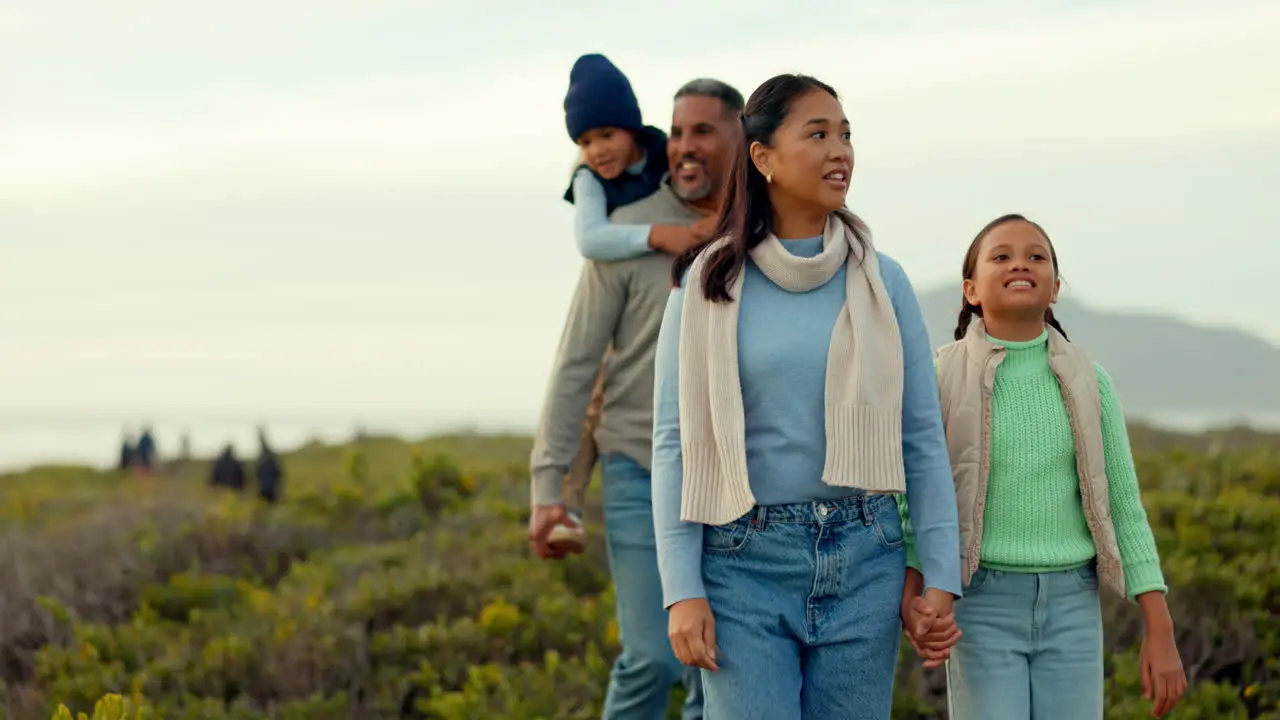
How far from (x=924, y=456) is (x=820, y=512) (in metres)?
0.33

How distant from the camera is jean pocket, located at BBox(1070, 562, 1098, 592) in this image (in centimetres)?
384

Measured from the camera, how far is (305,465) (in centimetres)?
2167

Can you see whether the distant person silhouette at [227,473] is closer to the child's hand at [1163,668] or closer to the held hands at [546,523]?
the held hands at [546,523]

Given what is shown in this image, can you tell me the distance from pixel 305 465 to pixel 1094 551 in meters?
18.9

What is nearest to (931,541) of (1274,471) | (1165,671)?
(1165,671)

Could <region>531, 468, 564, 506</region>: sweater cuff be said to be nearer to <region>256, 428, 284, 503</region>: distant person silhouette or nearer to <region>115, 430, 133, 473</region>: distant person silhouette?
<region>256, 428, 284, 503</region>: distant person silhouette

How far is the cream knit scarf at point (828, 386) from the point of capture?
11.2 ft

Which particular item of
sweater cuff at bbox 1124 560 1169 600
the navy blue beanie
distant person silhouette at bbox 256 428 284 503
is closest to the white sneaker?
the navy blue beanie

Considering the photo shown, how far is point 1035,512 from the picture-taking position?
12.7 feet

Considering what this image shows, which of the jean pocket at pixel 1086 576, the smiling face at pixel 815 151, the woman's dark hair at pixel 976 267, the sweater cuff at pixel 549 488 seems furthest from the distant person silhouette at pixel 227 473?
the smiling face at pixel 815 151

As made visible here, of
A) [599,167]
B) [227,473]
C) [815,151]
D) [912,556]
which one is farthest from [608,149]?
[227,473]

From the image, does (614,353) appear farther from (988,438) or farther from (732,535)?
(732,535)

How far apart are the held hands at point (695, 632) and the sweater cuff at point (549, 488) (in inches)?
66.9

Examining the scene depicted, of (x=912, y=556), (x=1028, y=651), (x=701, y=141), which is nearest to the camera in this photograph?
(x=912, y=556)
